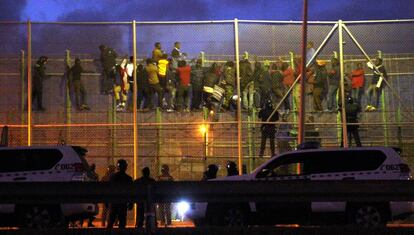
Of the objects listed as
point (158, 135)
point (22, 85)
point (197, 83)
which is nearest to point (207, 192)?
point (197, 83)

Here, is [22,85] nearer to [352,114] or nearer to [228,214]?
[352,114]

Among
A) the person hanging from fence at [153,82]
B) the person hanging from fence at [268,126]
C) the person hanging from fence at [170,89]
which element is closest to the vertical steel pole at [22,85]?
the person hanging from fence at [153,82]

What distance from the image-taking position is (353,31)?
23.7 m

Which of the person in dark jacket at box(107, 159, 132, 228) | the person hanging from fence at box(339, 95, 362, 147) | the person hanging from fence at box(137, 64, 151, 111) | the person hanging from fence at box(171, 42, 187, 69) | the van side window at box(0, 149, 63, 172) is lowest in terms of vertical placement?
the person in dark jacket at box(107, 159, 132, 228)

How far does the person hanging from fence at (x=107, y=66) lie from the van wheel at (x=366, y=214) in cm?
1098

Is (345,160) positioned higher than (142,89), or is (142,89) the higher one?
(142,89)

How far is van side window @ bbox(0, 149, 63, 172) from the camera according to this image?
624 inches

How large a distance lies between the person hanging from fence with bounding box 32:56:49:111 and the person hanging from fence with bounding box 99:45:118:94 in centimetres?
181

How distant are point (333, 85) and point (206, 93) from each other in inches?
163

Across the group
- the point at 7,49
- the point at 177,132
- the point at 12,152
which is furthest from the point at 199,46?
the point at 12,152

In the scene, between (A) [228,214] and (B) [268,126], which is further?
(B) [268,126]

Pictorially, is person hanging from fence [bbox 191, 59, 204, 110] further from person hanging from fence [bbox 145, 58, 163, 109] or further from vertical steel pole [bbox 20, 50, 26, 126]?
vertical steel pole [bbox 20, 50, 26, 126]

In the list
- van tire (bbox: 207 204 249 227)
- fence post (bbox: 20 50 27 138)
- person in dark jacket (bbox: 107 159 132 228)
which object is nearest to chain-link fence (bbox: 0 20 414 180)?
fence post (bbox: 20 50 27 138)

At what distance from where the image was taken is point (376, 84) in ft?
76.9
